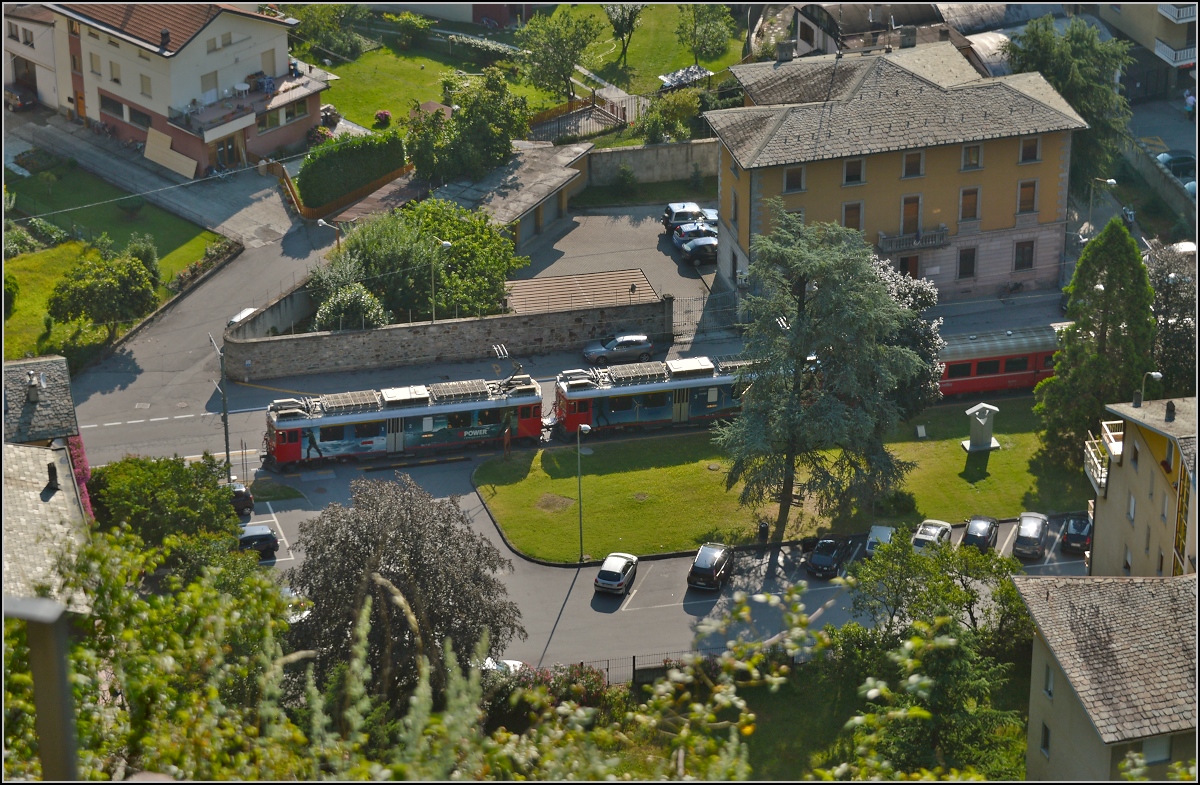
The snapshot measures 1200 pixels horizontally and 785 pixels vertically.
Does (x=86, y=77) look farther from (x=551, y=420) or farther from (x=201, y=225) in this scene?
(x=551, y=420)

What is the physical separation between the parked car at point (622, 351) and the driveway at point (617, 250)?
16.5 feet

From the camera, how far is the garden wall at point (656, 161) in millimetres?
84750

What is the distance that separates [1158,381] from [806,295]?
15924 millimetres

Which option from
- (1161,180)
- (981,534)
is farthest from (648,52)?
(981,534)

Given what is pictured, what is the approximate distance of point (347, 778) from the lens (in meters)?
19.8

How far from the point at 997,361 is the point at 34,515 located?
41.2 meters

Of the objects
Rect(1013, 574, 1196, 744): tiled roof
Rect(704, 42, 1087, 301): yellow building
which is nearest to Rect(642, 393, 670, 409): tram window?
Rect(704, 42, 1087, 301): yellow building

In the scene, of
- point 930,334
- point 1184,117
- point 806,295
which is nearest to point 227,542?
point 806,295

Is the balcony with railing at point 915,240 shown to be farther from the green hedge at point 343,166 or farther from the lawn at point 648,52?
the lawn at point 648,52

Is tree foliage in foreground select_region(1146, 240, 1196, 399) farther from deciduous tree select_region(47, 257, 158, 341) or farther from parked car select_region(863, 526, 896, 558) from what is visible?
deciduous tree select_region(47, 257, 158, 341)

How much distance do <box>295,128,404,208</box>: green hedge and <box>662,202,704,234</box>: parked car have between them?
1498cm

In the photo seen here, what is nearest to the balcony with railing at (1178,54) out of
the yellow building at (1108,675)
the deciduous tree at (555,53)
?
the deciduous tree at (555,53)

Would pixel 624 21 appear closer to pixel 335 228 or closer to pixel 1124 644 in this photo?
pixel 335 228

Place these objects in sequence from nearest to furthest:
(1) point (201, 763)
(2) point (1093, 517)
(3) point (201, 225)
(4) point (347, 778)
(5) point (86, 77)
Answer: (4) point (347, 778) < (1) point (201, 763) < (2) point (1093, 517) < (3) point (201, 225) < (5) point (86, 77)
